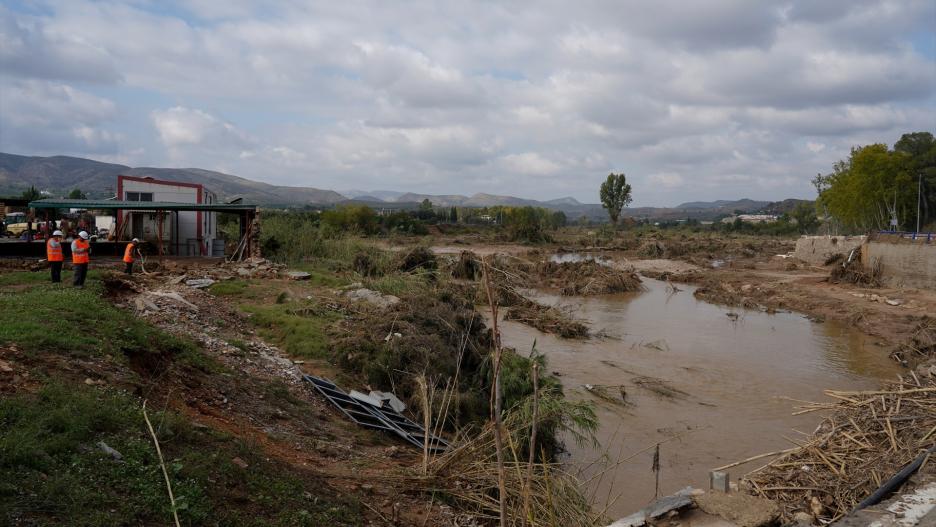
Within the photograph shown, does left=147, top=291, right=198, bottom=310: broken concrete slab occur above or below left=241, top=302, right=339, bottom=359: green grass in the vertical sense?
above

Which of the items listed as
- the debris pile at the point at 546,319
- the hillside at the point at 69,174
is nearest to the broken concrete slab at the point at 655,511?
the debris pile at the point at 546,319

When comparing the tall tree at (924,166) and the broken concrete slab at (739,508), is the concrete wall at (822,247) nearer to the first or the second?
the tall tree at (924,166)

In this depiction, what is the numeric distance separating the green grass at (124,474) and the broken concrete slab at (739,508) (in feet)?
9.96

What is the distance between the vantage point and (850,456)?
6.78 m

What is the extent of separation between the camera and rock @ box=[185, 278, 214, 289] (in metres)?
15.0

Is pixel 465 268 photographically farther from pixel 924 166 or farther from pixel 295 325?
pixel 924 166

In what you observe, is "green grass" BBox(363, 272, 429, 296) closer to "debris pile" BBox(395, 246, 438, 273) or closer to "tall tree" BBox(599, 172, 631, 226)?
"debris pile" BBox(395, 246, 438, 273)

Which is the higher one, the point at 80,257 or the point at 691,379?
the point at 80,257

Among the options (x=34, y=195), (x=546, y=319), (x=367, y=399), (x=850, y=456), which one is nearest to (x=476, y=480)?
(x=367, y=399)

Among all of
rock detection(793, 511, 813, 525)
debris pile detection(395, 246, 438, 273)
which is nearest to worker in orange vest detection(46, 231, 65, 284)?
debris pile detection(395, 246, 438, 273)

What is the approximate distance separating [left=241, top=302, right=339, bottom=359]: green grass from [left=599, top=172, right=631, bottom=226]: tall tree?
7070 centimetres

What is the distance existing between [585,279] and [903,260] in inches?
498

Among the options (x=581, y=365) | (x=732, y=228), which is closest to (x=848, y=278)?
(x=581, y=365)

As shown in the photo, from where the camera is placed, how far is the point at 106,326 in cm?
765
